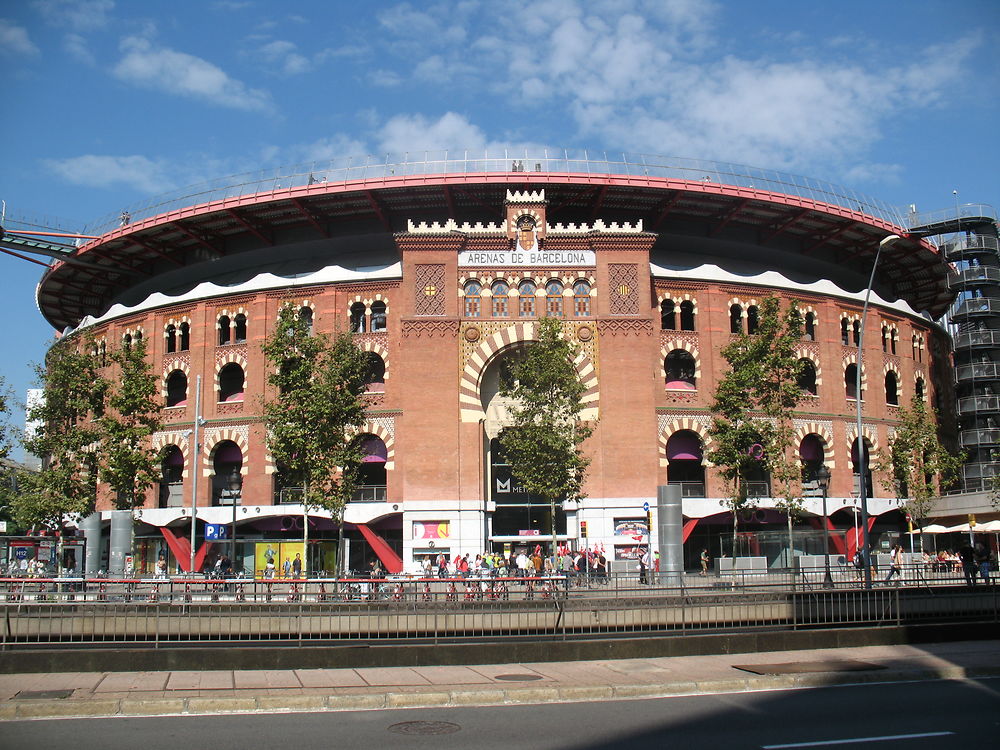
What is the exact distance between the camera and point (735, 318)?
48.8 m

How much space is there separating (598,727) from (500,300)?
1307 inches

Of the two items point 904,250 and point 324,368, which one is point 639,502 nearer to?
point 324,368

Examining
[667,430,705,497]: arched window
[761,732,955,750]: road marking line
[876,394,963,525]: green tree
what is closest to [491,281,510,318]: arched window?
[667,430,705,497]: arched window

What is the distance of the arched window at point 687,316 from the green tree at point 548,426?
11.2m

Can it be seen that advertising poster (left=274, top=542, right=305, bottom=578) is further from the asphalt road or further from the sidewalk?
the asphalt road

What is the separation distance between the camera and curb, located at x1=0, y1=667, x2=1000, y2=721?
41.6ft

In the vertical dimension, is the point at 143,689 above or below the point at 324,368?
below

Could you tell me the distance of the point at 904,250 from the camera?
5419 cm

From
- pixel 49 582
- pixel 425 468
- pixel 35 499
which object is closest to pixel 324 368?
pixel 425 468

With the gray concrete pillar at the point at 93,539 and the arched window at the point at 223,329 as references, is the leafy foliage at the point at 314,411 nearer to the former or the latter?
the gray concrete pillar at the point at 93,539

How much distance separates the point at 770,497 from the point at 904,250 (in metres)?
19.2

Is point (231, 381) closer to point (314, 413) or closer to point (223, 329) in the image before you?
point (223, 329)

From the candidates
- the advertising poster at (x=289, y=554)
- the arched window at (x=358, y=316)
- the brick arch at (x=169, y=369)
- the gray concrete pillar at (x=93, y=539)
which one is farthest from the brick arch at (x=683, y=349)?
the gray concrete pillar at (x=93, y=539)

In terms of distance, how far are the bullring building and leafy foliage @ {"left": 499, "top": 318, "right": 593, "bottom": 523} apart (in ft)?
13.9
